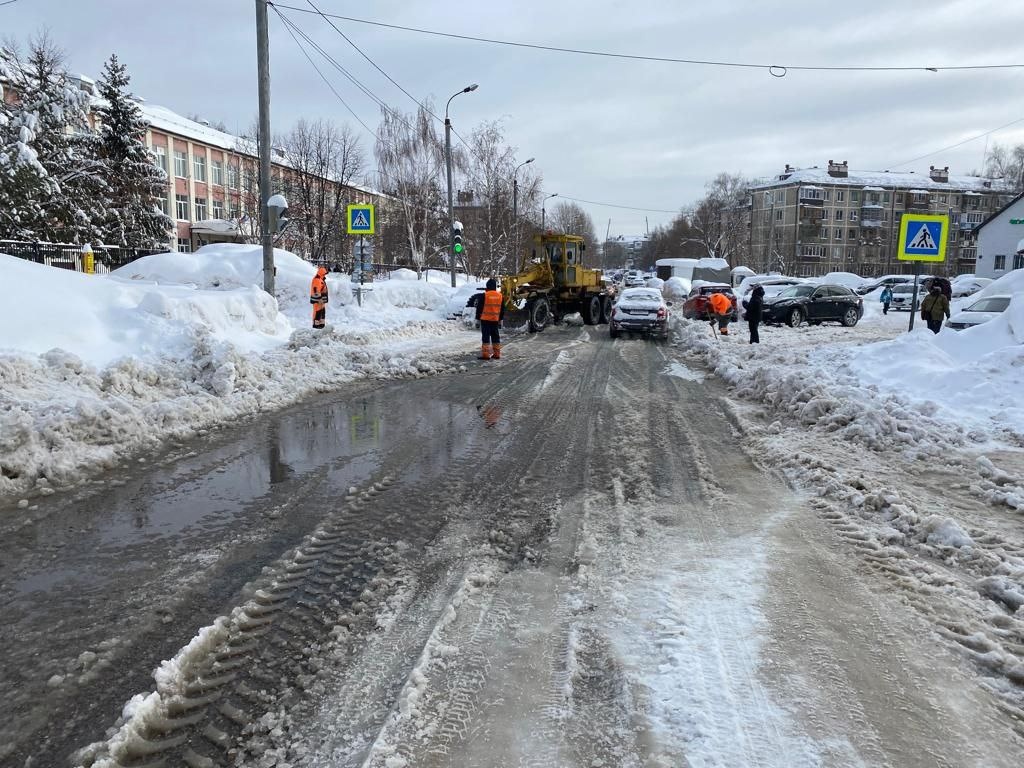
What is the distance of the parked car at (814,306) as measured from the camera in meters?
25.4

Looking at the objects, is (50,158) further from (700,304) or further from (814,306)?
(814,306)

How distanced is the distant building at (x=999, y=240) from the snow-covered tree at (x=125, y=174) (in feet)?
186

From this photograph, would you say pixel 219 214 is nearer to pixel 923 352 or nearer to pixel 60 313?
pixel 60 313

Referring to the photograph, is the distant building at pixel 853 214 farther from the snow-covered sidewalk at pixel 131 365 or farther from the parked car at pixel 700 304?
the snow-covered sidewalk at pixel 131 365

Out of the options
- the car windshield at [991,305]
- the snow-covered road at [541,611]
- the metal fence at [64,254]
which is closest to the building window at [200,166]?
the metal fence at [64,254]

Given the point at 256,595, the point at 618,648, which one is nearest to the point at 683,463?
the point at 618,648

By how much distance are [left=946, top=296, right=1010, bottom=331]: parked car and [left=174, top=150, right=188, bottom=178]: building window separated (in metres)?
57.8

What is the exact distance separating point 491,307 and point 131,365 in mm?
8063

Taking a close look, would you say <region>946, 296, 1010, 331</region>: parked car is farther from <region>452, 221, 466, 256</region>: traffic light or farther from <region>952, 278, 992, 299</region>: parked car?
<region>952, 278, 992, 299</region>: parked car

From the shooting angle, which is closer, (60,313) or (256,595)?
(256,595)

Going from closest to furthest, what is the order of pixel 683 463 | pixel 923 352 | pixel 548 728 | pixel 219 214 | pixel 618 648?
pixel 548 728, pixel 618 648, pixel 683 463, pixel 923 352, pixel 219 214

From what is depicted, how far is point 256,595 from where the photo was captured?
4016mm

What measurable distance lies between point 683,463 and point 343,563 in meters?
3.91

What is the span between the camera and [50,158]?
2931 centimetres
